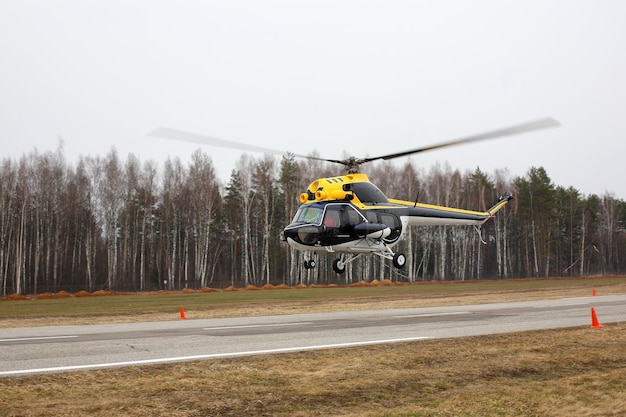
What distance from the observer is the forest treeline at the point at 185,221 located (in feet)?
177

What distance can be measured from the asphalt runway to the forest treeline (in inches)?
1319

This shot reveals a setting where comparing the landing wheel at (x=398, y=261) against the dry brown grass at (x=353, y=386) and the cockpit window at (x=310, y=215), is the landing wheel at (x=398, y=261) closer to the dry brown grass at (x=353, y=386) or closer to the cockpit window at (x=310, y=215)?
the cockpit window at (x=310, y=215)

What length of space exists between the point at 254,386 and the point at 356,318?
11.3 meters

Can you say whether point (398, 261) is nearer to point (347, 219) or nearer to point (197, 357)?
point (347, 219)

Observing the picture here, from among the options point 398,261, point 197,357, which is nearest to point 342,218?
point 398,261

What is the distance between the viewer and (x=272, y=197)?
61.6 m

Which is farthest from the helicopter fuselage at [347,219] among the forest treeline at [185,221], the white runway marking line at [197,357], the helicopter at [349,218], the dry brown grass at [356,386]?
the forest treeline at [185,221]

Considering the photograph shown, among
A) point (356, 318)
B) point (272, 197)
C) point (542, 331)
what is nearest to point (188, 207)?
point (272, 197)

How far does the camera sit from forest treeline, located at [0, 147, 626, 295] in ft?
177

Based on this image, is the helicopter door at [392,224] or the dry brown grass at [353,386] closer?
the dry brown grass at [353,386]

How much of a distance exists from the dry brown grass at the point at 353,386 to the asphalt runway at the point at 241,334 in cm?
111

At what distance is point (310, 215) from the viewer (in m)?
19.4

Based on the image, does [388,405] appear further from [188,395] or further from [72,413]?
[72,413]

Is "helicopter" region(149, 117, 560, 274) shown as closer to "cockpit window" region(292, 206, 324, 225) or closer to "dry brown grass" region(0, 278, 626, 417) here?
"cockpit window" region(292, 206, 324, 225)
